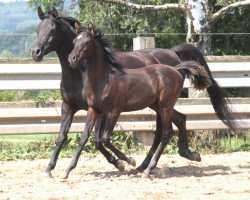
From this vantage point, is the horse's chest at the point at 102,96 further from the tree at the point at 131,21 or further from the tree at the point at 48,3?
the tree at the point at 48,3

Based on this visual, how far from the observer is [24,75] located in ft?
32.3

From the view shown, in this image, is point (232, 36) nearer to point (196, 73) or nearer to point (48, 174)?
point (196, 73)

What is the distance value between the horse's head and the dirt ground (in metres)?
1.40

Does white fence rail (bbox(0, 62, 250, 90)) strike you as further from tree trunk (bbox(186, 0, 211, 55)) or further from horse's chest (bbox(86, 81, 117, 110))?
tree trunk (bbox(186, 0, 211, 55))

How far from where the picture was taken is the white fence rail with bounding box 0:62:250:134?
980 cm

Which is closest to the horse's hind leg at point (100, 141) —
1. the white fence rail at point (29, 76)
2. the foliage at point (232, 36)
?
the white fence rail at point (29, 76)

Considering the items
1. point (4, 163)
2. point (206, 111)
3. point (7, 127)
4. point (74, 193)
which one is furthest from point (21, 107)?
point (74, 193)

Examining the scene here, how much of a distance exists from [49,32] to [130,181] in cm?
201

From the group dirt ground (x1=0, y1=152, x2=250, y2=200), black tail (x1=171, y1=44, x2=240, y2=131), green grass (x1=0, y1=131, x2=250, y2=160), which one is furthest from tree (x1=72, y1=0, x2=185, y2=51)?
dirt ground (x1=0, y1=152, x2=250, y2=200)

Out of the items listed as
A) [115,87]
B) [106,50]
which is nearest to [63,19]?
[106,50]

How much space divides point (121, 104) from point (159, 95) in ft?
1.79

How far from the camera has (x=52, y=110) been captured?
392 inches

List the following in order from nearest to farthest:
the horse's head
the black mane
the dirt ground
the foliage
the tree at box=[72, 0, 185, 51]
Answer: the dirt ground < the horse's head < the black mane < the tree at box=[72, 0, 185, 51] < the foliage

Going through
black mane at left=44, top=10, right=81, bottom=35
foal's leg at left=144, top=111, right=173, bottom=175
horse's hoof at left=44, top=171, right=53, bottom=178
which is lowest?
horse's hoof at left=44, top=171, right=53, bottom=178
